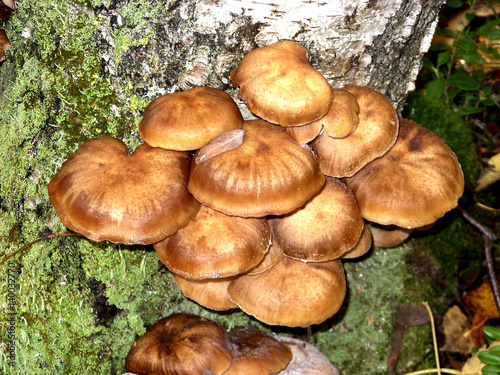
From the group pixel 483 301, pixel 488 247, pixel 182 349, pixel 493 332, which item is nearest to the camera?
pixel 182 349

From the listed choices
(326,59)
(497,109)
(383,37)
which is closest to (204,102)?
(326,59)

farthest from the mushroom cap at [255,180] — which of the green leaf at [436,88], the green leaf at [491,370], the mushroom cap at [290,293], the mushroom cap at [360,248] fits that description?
the green leaf at [436,88]

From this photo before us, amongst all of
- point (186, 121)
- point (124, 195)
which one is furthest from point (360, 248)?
point (124, 195)

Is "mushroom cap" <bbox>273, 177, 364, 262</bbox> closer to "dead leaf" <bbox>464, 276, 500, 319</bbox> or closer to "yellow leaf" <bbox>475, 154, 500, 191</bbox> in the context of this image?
"dead leaf" <bbox>464, 276, 500, 319</bbox>

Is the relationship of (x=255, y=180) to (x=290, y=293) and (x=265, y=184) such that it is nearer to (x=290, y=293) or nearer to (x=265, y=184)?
(x=265, y=184)

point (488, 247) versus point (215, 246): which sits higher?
point (215, 246)

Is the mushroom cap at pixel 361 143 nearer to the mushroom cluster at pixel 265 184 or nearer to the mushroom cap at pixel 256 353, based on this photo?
the mushroom cluster at pixel 265 184

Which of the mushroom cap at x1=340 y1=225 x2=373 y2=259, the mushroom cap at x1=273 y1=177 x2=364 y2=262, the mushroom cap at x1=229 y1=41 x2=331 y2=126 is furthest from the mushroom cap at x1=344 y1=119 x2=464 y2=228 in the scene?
the mushroom cap at x1=229 y1=41 x2=331 y2=126
